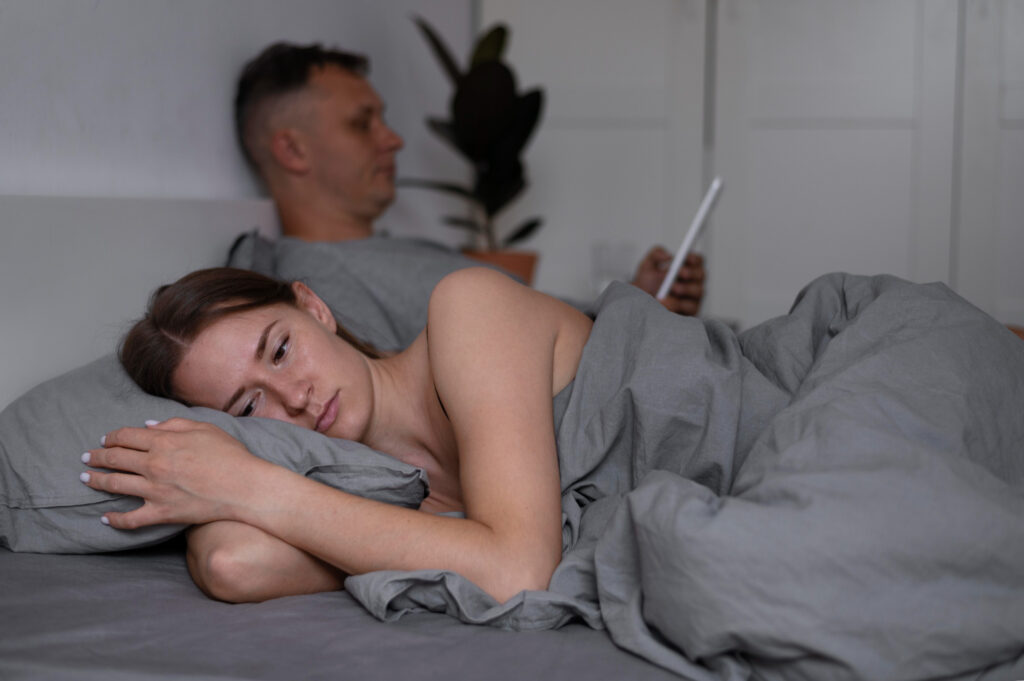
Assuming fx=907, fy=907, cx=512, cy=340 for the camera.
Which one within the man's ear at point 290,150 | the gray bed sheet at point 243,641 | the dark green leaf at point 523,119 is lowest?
the gray bed sheet at point 243,641

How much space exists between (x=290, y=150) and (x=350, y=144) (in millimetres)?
174

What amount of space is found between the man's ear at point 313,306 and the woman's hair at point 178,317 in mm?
78

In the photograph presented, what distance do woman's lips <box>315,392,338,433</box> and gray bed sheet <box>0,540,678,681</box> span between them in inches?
8.5

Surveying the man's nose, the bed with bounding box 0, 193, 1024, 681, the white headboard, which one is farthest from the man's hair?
the bed with bounding box 0, 193, 1024, 681

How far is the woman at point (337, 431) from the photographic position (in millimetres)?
925

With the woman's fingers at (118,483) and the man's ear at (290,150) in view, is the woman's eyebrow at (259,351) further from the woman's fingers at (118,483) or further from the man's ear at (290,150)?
the man's ear at (290,150)

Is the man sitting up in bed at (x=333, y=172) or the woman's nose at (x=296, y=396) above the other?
the man sitting up in bed at (x=333, y=172)

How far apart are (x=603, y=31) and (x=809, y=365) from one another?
8.30 feet

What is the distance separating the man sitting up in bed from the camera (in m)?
1.83

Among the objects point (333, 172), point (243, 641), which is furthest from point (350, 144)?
point (243, 641)

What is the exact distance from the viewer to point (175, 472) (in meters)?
0.96

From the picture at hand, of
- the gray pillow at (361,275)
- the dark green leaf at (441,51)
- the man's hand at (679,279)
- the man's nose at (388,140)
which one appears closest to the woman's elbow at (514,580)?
the gray pillow at (361,275)

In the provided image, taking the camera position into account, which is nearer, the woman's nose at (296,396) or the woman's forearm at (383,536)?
the woman's forearm at (383,536)

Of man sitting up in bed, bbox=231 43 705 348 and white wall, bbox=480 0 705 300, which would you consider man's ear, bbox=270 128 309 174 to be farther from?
white wall, bbox=480 0 705 300
